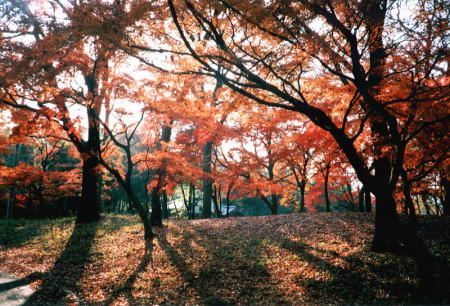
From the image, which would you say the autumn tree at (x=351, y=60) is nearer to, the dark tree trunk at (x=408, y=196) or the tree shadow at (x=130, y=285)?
the dark tree trunk at (x=408, y=196)

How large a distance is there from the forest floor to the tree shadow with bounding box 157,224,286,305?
3cm

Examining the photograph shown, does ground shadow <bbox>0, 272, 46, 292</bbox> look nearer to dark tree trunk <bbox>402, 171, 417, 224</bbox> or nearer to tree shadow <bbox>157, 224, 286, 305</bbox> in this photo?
tree shadow <bbox>157, 224, 286, 305</bbox>

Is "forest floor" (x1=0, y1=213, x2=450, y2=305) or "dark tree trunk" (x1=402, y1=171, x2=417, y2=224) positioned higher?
"dark tree trunk" (x1=402, y1=171, x2=417, y2=224)

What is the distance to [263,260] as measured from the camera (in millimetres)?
9594

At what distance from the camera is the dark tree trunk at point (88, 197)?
1762 cm

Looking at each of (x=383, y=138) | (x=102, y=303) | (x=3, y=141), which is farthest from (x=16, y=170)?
(x=383, y=138)

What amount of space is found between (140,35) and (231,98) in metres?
3.30

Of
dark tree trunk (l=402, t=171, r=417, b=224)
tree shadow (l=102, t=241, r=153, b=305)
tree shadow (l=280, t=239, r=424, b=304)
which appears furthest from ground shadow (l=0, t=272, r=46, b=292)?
dark tree trunk (l=402, t=171, r=417, b=224)

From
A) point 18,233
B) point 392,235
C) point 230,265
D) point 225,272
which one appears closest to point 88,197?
point 18,233

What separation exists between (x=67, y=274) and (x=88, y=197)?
29.5 ft

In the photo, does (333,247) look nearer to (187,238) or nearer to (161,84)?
(187,238)

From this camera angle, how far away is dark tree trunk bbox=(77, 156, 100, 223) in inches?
694

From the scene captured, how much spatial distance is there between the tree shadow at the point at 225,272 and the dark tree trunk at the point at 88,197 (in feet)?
23.1

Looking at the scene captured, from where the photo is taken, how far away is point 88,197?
1784 centimetres
